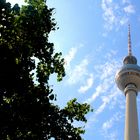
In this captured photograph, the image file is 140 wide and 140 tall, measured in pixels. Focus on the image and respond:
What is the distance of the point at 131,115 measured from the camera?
110 metres

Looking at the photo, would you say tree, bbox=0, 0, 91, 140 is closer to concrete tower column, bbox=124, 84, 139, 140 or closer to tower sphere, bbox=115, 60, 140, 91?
concrete tower column, bbox=124, 84, 139, 140

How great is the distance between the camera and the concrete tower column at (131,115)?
10538 cm

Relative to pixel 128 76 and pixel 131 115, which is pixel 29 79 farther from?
pixel 128 76

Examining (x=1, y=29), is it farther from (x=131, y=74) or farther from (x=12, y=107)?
(x=131, y=74)

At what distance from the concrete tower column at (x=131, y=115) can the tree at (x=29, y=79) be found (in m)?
80.0

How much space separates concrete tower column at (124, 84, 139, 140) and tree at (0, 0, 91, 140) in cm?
7995

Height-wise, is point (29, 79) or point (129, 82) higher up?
point (129, 82)

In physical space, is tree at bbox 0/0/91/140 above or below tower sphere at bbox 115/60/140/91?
below

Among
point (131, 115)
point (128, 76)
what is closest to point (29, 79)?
point (131, 115)

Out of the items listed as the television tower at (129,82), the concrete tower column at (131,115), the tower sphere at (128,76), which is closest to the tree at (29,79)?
the concrete tower column at (131,115)

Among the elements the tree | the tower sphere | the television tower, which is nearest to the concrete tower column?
the television tower

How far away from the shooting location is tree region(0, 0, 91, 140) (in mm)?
24656

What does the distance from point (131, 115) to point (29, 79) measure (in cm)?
8687

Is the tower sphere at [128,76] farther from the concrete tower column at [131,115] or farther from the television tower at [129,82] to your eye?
the concrete tower column at [131,115]
